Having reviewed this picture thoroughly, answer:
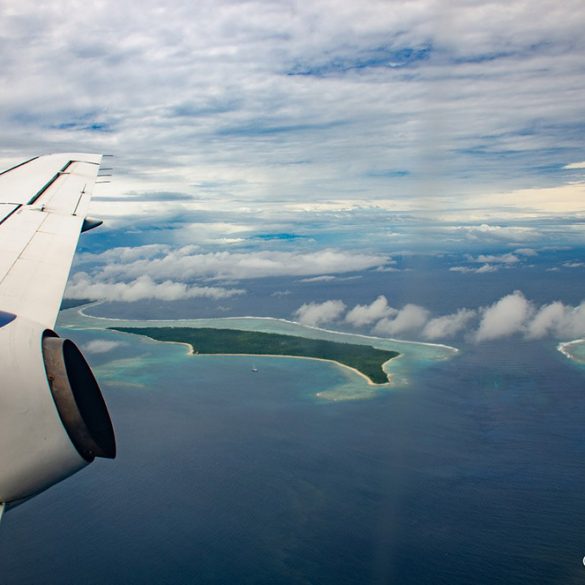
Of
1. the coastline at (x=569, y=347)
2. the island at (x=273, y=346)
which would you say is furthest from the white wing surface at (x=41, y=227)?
the coastline at (x=569, y=347)

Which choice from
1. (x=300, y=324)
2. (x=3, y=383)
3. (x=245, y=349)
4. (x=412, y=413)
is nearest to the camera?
(x=3, y=383)

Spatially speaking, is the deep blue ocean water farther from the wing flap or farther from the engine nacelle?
the engine nacelle

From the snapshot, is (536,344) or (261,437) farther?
(536,344)

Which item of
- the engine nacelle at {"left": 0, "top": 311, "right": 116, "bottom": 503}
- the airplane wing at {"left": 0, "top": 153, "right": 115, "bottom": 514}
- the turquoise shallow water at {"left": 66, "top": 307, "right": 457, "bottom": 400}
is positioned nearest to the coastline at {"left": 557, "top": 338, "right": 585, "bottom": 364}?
the turquoise shallow water at {"left": 66, "top": 307, "right": 457, "bottom": 400}

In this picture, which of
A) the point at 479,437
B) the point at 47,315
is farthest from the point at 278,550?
the point at 47,315

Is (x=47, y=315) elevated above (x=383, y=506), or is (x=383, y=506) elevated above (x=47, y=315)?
(x=47, y=315)

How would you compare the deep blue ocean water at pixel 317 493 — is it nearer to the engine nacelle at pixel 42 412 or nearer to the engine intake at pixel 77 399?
the engine intake at pixel 77 399

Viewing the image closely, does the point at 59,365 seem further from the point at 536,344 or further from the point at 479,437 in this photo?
the point at 536,344
